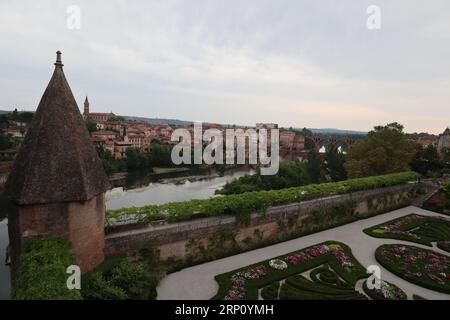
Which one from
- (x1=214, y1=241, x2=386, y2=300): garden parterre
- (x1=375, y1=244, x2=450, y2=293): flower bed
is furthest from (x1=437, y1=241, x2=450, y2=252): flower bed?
(x1=214, y1=241, x2=386, y2=300): garden parterre

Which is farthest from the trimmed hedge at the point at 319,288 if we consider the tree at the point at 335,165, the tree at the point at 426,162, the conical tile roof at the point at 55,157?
the tree at the point at 426,162

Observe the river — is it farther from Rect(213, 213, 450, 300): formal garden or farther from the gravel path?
Rect(213, 213, 450, 300): formal garden

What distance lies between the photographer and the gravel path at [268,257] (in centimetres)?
1362

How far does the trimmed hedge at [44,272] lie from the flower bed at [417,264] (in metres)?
15.5

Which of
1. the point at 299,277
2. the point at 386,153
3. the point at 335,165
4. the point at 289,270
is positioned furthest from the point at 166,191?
the point at 299,277

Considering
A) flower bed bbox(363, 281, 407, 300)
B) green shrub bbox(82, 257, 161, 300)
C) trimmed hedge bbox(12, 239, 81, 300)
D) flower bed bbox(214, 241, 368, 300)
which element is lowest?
flower bed bbox(363, 281, 407, 300)

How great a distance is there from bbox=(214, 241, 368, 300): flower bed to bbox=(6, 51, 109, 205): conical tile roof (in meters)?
7.46

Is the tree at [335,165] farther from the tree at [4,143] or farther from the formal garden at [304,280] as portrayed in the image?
the tree at [4,143]

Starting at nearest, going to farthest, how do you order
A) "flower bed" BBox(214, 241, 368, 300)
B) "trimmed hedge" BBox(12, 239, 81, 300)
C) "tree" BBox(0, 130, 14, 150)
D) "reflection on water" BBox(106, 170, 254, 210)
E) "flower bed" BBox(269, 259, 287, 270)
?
"trimmed hedge" BBox(12, 239, 81, 300) < "flower bed" BBox(214, 241, 368, 300) < "flower bed" BBox(269, 259, 287, 270) < "reflection on water" BBox(106, 170, 254, 210) < "tree" BBox(0, 130, 14, 150)

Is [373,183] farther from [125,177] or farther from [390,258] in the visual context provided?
[125,177]

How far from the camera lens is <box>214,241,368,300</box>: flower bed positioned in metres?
13.6

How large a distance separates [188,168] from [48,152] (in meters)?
61.1
